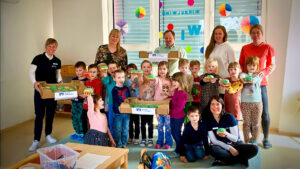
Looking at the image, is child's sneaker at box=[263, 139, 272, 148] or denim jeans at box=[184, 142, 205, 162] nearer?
denim jeans at box=[184, 142, 205, 162]

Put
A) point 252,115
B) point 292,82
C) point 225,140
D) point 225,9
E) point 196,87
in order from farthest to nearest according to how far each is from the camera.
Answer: point 225,9, point 292,82, point 196,87, point 252,115, point 225,140

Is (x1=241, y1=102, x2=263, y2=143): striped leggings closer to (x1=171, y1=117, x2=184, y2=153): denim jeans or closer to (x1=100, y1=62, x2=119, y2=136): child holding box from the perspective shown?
(x1=171, y1=117, x2=184, y2=153): denim jeans

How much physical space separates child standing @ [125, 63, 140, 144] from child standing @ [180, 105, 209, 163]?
775mm

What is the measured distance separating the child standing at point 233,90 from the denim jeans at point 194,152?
1.95 ft

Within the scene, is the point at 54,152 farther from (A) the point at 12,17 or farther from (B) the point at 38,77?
(A) the point at 12,17

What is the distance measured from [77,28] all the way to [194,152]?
3.30m

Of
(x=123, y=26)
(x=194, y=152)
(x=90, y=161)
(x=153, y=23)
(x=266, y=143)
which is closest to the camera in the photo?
(x=90, y=161)

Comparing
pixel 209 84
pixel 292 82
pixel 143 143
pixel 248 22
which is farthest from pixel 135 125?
pixel 248 22

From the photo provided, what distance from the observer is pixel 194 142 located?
2.95 metres

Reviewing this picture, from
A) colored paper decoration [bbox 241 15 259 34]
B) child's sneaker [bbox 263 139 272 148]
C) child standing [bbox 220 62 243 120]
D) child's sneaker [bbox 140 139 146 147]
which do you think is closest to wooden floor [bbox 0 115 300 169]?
child's sneaker [bbox 263 139 272 148]

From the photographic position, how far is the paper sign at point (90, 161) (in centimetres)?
180

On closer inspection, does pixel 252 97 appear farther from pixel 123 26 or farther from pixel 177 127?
pixel 123 26

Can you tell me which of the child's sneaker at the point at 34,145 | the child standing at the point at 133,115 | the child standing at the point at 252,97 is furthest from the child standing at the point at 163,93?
the child's sneaker at the point at 34,145

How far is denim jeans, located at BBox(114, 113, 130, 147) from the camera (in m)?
3.23
